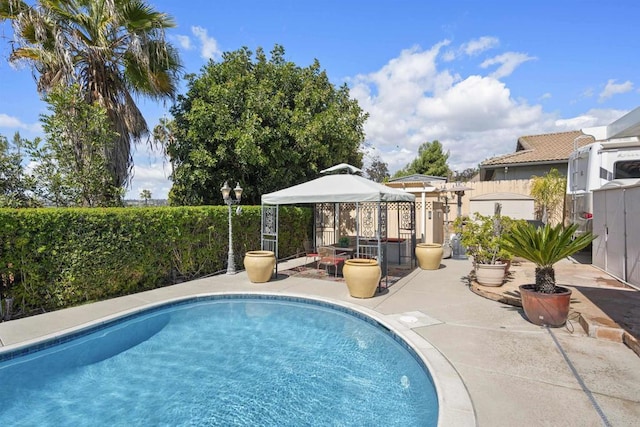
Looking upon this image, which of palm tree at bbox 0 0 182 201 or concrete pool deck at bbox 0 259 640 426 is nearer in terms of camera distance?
concrete pool deck at bbox 0 259 640 426

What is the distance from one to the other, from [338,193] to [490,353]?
488 cm

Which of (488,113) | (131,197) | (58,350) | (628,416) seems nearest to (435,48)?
(131,197)

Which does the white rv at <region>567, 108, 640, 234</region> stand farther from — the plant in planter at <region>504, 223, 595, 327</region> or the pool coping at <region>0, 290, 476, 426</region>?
the pool coping at <region>0, 290, 476, 426</region>

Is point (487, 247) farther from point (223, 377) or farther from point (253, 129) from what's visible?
point (253, 129)

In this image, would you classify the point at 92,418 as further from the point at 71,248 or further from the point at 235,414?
the point at 71,248

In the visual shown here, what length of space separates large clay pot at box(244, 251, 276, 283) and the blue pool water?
2202 millimetres

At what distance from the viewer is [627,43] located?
1058 centimetres

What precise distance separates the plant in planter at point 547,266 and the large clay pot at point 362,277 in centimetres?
280

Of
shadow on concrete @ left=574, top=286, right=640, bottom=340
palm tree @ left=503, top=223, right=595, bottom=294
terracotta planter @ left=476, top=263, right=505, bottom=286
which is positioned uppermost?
palm tree @ left=503, top=223, right=595, bottom=294

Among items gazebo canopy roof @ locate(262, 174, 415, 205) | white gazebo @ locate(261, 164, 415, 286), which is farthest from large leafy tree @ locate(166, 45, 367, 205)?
gazebo canopy roof @ locate(262, 174, 415, 205)

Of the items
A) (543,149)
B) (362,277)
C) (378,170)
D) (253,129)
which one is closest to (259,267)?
(362,277)

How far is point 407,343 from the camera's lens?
4.96m

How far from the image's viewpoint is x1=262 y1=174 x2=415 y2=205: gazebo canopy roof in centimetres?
808

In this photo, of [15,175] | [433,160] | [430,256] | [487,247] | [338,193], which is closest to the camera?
[487,247]
